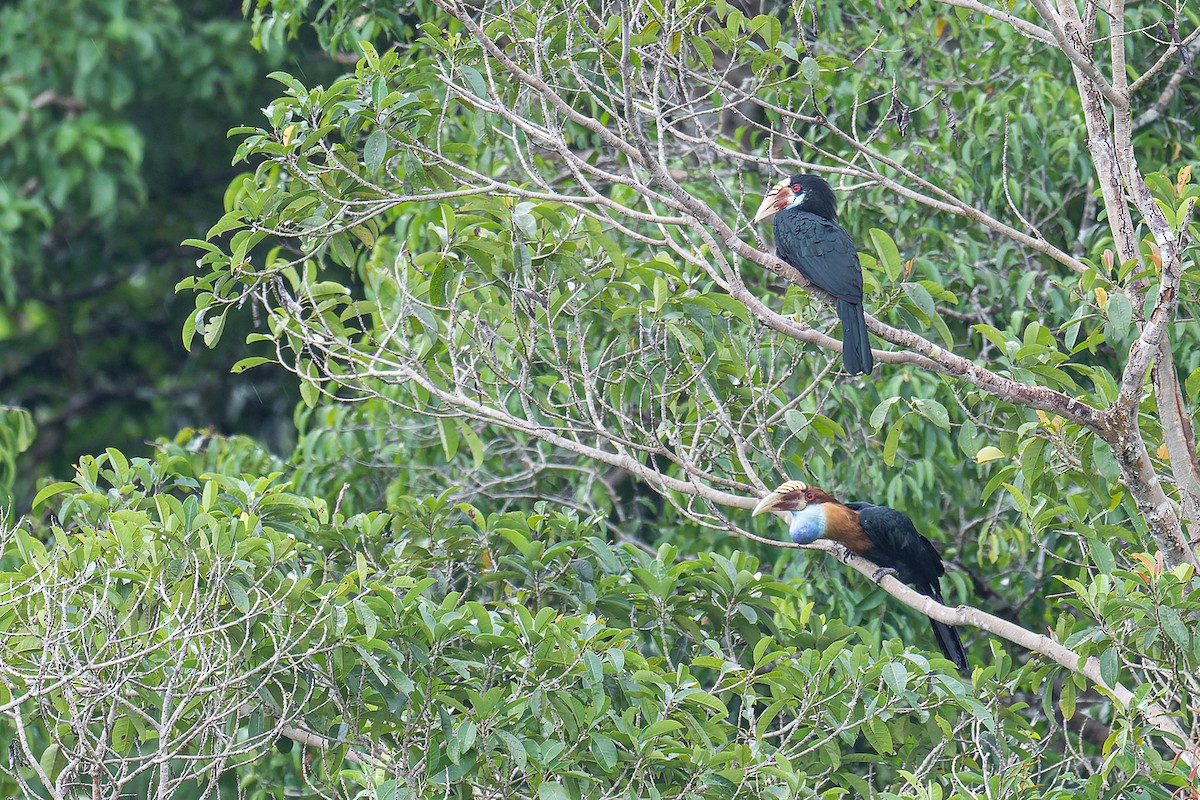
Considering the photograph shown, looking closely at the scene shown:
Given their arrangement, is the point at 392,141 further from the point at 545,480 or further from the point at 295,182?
the point at 545,480

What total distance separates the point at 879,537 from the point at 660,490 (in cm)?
85

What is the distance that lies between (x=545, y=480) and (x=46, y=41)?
4166 millimetres

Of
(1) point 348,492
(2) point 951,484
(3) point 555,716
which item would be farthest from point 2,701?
(2) point 951,484

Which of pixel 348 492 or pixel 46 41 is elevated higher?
pixel 46 41

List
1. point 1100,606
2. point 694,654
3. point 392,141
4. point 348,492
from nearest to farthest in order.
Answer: point 1100,606, point 392,141, point 694,654, point 348,492

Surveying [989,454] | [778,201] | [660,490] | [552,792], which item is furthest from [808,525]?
[552,792]

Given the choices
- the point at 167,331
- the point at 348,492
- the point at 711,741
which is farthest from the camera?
the point at 167,331

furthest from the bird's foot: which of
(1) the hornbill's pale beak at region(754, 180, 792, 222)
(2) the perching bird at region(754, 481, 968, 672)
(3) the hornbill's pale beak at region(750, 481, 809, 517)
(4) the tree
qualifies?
(4) the tree

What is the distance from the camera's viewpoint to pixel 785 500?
4.61 m

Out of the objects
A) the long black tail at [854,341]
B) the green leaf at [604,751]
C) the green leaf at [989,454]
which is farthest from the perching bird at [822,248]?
the green leaf at [604,751]

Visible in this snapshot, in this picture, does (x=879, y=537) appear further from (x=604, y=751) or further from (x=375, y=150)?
(x=375, y=150)

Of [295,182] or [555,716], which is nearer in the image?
[555,716]

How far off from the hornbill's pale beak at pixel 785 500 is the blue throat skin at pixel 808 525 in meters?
0.07

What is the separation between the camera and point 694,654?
4555mm
